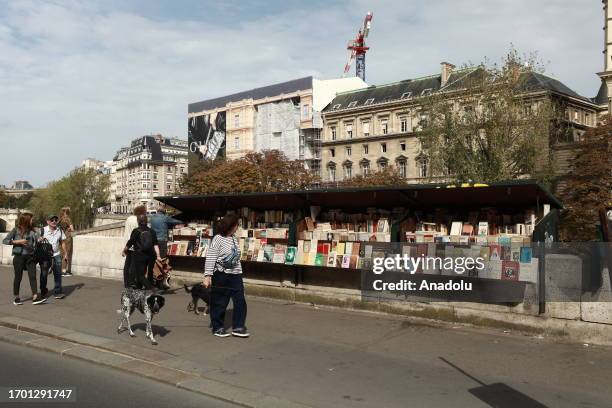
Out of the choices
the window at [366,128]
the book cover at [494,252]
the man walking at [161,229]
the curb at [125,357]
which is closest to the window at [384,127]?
the window at [366,128]

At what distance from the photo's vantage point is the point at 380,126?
8200 centimetres

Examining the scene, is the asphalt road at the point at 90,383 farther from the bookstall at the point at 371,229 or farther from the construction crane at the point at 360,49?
the construction crane at the point at 360,49

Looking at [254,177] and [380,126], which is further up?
[380,126]

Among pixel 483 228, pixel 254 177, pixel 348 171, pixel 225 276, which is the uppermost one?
pixel 348 171

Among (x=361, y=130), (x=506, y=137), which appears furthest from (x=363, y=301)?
(x=361, y=130)

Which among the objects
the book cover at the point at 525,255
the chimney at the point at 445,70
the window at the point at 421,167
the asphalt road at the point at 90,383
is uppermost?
the chimney at the point at 445,70

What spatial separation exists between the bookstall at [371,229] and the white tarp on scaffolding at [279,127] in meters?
80.5

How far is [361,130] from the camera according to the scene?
277 ft

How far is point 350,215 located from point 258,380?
17.8 feet

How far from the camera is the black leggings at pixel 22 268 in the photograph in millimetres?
10938

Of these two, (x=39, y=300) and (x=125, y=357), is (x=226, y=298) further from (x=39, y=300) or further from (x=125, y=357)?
(x=39, y=300)

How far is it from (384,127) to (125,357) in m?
76.7

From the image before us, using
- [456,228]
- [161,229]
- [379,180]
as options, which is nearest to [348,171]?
[379,180]

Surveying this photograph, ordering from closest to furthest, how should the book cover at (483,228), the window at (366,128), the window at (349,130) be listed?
the book cover at (483,228), the window at (366,128), the window at (349,130)
